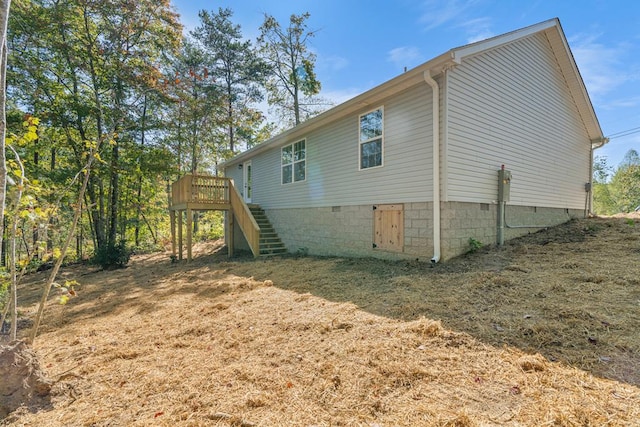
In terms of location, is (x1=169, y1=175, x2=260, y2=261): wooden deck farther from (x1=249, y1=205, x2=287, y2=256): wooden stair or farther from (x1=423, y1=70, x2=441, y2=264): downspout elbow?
(x1=423, y1=70, x2=441, y2=264): downspout elbow

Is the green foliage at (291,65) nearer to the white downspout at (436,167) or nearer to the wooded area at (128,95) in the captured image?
the wooded area at (128,95)

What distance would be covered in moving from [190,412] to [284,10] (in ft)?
67.3

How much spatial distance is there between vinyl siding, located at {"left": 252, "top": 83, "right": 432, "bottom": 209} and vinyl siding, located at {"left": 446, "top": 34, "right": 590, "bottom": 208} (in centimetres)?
59

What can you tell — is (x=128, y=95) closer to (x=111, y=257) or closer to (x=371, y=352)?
(x=111, y=257)

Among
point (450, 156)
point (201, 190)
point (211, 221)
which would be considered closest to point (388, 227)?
point (450, 156)

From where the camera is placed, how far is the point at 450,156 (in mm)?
6094

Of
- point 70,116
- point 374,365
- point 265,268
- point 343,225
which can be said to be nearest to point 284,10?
point 70,116

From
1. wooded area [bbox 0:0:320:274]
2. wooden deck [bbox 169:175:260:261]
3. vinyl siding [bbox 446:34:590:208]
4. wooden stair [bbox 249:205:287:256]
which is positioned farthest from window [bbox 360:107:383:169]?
wooded area [bbox 0:0:320:274]

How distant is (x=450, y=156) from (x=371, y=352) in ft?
15.1

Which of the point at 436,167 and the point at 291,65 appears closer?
the point at 436,167

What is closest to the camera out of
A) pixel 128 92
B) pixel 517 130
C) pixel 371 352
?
pixel 371 352

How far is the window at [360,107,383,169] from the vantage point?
7.40 metres

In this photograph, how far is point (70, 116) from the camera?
37.6 ft

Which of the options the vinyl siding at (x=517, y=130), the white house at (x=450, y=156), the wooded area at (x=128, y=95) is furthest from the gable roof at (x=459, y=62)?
the wooded area at (x=128, y=95)
